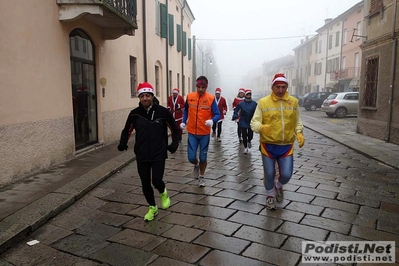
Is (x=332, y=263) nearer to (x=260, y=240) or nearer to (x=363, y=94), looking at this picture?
(x=260, y=240)

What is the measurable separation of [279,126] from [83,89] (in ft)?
19.3

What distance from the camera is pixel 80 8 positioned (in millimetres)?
6699

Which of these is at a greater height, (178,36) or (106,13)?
(178,36)

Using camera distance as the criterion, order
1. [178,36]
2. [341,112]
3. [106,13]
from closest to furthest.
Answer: [106,13] → [178,36] → [341,112]

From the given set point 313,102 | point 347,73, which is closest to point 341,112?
point 313,102

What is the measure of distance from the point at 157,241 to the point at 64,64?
503 cm

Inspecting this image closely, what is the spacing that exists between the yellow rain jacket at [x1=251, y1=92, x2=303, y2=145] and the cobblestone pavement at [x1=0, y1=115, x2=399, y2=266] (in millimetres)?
968

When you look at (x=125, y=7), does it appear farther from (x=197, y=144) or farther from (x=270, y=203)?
(x=270, y=203)

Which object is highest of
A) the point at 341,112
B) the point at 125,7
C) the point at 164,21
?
the point at 164,21

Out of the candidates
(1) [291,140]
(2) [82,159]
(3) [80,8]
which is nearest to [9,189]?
(2) [82,159]

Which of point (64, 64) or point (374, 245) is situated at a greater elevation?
point (64, 64)

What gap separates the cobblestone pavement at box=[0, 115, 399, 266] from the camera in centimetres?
317

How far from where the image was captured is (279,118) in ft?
13.3

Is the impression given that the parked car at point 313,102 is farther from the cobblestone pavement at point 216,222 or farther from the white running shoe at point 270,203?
the white running shoe at point 270,203
